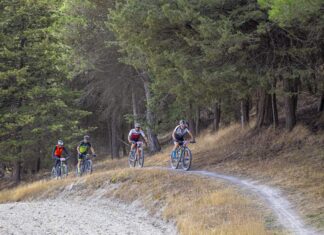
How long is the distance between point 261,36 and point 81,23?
14.4 m

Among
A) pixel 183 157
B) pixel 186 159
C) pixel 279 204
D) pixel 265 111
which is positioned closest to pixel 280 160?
pixel 186 159

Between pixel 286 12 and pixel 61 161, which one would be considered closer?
pixel 286 12

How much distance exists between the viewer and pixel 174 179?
19281mm

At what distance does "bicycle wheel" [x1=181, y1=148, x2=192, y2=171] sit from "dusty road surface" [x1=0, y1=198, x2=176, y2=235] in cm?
300

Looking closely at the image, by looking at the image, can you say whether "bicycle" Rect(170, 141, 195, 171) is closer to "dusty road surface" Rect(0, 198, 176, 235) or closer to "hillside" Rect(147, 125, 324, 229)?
"hillside" Rect(147, 125, 324, 229)

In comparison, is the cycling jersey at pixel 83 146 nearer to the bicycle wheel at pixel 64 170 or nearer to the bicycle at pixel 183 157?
the bicycle wheel at pixel 64 170

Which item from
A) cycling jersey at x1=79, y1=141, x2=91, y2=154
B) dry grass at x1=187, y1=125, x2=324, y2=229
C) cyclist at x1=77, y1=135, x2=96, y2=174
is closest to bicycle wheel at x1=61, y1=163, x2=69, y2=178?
cyclist at x1=77, y1=135, x2=96, y2=174

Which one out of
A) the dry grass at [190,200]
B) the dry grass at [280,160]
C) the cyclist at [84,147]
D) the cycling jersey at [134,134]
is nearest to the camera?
A: the dry grass at [190,200]

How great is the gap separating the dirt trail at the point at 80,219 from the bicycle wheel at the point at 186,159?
297 centimetres

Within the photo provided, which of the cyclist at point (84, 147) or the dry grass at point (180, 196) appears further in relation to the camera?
the cyclist at point (84, 147)

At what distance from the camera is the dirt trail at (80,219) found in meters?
14.7

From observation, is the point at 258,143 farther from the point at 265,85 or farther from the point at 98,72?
the point at 98,72

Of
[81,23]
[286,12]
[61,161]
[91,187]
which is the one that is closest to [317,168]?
[286,12]

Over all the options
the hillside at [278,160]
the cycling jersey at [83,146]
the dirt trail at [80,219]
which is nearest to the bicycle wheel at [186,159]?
the hillside at [278,160]
